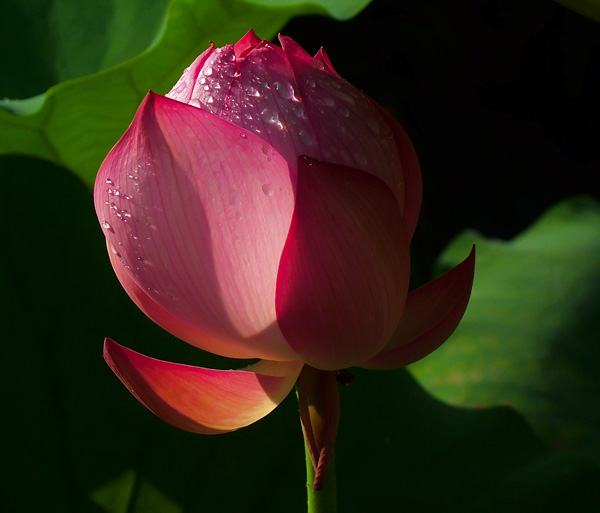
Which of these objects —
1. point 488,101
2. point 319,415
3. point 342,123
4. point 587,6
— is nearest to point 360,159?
point 342,123

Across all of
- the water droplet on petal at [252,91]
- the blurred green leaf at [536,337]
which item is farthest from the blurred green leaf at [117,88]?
the blurred green leaf at [536,337]

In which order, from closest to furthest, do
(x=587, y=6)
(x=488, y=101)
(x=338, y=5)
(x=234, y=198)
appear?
(x=234, y=198)
(x=587, y=6)
(x=338, y=5)
(x=488, y=101)

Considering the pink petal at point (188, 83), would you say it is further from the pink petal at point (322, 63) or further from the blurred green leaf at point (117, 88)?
the blurred green leaf at point (117, 88)

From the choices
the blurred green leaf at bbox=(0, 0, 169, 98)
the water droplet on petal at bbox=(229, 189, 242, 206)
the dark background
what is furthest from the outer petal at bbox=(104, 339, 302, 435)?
the dark background

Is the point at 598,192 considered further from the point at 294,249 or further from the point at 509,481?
the point at 294,249

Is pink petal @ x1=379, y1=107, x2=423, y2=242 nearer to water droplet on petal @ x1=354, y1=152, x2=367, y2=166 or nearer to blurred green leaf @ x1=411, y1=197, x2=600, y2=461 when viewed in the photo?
water droplet on petal @ x1=354, y1=152, x2=367, y2=166

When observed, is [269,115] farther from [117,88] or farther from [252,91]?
[117,88]
